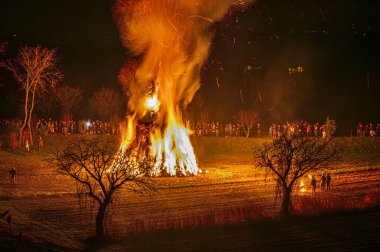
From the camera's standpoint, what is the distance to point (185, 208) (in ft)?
84.1

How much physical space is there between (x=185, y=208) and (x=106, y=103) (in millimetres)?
53155

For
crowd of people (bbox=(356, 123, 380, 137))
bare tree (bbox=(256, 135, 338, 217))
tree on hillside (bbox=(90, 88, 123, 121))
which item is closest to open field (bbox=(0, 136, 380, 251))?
bare tree (bbox=(256, 135, 338, 217))

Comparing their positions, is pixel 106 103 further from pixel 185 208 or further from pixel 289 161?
pixel 289 161

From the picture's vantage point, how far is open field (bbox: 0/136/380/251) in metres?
20.2

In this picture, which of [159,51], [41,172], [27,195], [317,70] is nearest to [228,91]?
[317,70]

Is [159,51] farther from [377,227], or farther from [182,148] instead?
[377,227]

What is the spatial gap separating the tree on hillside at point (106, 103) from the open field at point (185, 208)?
118 ft

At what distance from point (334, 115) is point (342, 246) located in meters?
54.3

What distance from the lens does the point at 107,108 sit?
76938 millimetres

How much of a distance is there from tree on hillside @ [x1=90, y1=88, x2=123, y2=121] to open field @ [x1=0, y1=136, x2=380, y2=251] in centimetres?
3587

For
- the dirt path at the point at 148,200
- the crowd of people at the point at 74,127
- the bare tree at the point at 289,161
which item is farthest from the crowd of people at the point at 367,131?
the crowd of people at the point at 74,127

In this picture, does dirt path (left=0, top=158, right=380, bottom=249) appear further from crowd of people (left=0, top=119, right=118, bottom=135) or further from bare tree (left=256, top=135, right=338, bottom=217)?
crowd of people (left=0, top=119, right=118, bottom=135)

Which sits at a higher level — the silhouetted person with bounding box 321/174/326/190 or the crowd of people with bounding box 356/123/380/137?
the crowd of people with bounding box 356/123/380/137

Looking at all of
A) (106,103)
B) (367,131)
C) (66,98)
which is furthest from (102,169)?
(106,103)
